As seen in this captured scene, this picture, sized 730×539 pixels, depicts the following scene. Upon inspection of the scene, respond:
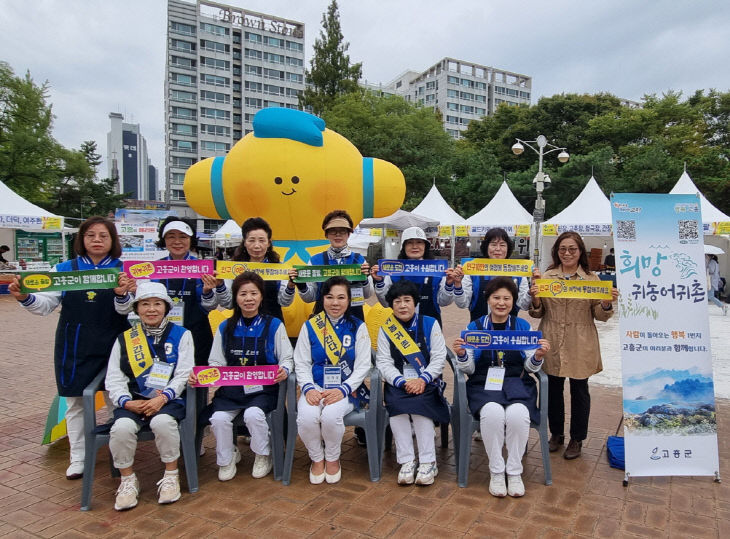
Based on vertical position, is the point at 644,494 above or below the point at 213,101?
below

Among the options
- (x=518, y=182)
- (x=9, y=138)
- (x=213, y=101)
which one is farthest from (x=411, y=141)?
(x=213, y=101)

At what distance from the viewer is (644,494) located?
321 cm

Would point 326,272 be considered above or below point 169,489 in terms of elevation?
above

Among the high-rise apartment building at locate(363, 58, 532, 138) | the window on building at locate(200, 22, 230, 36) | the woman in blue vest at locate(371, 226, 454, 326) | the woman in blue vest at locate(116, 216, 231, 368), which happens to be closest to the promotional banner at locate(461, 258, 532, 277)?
the woman in blue vest at locate(371, 226, 454, 326)

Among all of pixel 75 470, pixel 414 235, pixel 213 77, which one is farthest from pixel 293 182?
pixel 213 77

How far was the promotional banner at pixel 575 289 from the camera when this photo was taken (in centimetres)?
339

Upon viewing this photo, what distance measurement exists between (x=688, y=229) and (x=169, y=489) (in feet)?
13.0

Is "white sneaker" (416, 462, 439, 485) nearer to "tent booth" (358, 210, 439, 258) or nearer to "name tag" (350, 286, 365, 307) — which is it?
"name tag" (350, 286, 365, 307)

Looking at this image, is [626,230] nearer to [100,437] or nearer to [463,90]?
[100,437]

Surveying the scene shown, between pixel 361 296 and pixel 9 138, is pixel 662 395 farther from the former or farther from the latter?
pixel 9 138

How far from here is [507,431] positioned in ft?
10.5

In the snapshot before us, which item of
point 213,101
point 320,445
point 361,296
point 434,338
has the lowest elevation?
point 320,445

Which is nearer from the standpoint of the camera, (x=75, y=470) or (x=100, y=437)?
(x=100, y=437)

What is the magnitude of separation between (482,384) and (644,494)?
4.08 feet
